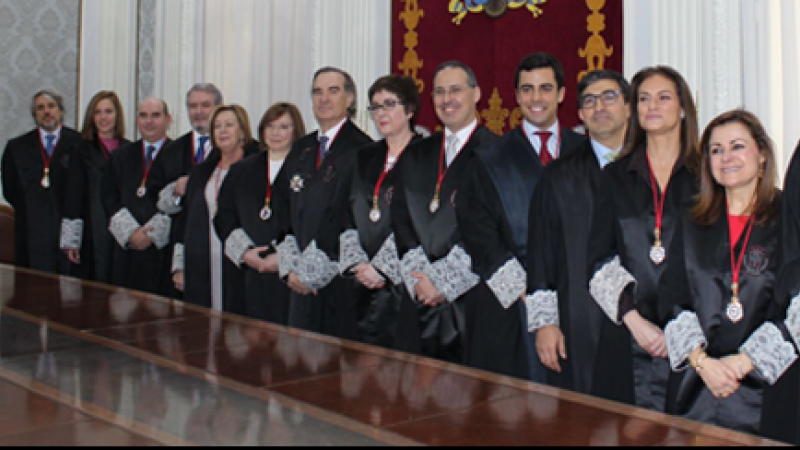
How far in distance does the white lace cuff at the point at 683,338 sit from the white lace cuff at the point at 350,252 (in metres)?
1.70

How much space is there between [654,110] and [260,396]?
1699 mm

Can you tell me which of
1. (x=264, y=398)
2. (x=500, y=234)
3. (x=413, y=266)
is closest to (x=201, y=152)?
(x=413, y=266)

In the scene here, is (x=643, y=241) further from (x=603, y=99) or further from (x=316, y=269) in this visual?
(x=316, y=269)

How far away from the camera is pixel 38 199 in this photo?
6.37 metres

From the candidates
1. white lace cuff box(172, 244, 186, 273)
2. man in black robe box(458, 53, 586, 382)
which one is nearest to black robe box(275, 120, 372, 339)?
man in black robe box(458, 53, 586, 382)

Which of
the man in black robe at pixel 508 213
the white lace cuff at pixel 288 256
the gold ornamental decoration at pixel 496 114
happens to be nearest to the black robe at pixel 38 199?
the white lace cuff at pixel 288 256

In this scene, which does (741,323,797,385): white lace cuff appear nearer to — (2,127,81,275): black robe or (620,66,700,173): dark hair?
(620,66,700,173): dark hair

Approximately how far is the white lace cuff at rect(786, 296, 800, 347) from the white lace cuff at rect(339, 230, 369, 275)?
1.99 meters

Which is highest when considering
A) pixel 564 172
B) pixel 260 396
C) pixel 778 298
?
pixel 564 172

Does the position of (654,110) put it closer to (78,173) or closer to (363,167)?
(363,167)

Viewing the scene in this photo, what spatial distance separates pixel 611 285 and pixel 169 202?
10.7ft

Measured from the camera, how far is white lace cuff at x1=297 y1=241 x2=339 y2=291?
4.13m

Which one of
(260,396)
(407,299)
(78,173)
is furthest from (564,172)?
(78,173)

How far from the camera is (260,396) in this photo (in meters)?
1.87
